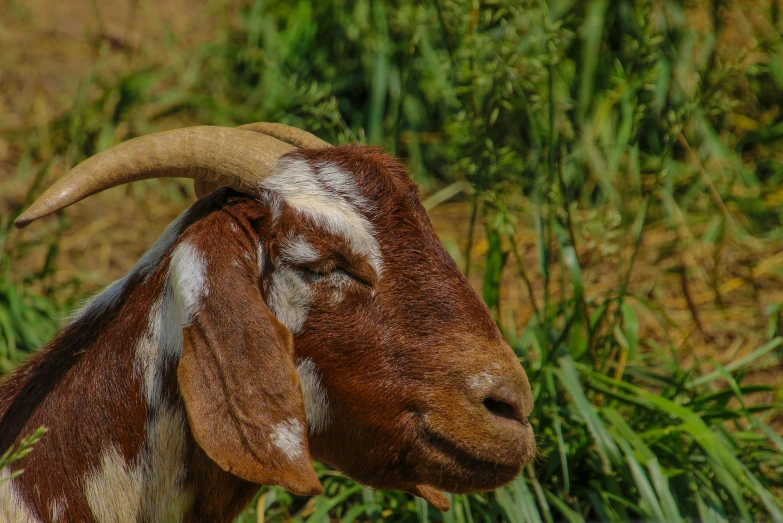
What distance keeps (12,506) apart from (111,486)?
0.26 m

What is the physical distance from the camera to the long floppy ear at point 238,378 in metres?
2.30

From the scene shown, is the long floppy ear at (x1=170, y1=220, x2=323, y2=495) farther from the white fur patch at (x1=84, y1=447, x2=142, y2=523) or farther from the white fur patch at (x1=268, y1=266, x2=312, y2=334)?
the white fur patch at (x1=84, y1=447, x2=142, y2=523)

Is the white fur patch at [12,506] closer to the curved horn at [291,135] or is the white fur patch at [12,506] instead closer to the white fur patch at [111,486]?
the white fur patch at [111,486]

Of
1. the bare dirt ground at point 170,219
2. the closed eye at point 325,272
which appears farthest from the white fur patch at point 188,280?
the bare dirt ground at point 170,219

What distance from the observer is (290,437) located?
93.2 inches

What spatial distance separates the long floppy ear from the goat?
0.04m

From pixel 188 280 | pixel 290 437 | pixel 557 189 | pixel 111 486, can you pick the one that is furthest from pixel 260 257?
pixel 557 189

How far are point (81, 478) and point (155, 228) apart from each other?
354cm

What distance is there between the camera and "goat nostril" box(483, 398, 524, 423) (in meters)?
2.51

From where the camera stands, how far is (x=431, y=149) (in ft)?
20.4

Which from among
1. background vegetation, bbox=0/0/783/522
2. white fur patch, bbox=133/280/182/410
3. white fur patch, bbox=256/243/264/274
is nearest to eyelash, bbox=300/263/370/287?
white fur patch, bbox=256/243/264/274

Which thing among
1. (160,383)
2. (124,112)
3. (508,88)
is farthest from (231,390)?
(124,112)

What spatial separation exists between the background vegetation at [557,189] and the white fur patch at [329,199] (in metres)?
1.07

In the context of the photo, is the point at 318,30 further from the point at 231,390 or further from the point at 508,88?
the point at 231,390
